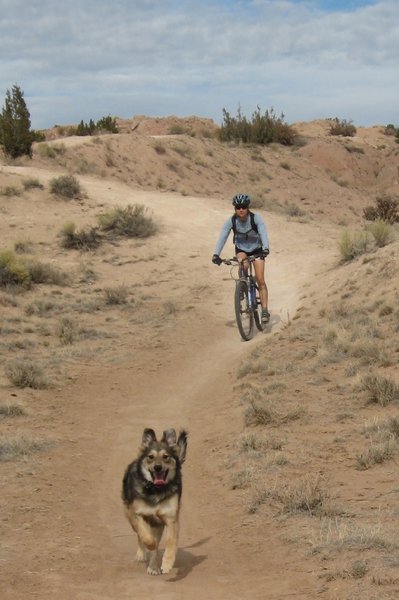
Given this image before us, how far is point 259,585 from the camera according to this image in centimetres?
610

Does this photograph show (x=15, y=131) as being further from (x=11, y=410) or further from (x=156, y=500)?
(x=156, y=500)

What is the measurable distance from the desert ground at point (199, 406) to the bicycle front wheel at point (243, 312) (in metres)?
0.33

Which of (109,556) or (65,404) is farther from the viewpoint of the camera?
(65,404)

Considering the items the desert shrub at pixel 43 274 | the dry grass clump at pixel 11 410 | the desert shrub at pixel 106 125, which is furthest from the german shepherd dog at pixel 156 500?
the desert shrub at pixel 106 125

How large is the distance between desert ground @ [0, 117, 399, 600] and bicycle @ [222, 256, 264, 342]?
387 millimetres

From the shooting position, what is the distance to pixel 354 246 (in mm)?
18984

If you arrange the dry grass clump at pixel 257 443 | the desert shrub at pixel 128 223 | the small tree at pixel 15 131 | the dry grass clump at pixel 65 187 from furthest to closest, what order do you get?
1. the small tree at pixel 15 131
2. the dry grass clump at pixel 65 187
3. the desert shrub at pixel 128 223
4. the dry grass clump at pixel 257 443

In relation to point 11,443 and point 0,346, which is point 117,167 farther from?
point 11,443

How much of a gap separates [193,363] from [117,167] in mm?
A: 18271

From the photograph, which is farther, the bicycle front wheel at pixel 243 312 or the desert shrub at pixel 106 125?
A: the desert shrub at pixel 106 125

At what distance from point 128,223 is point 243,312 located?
358 inches

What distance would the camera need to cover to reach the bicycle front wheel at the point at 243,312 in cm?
1493

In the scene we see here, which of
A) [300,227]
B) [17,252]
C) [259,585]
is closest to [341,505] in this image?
[259,585]

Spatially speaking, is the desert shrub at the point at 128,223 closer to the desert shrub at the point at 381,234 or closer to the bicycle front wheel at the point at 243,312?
the desert shrub at the point at 381,234
